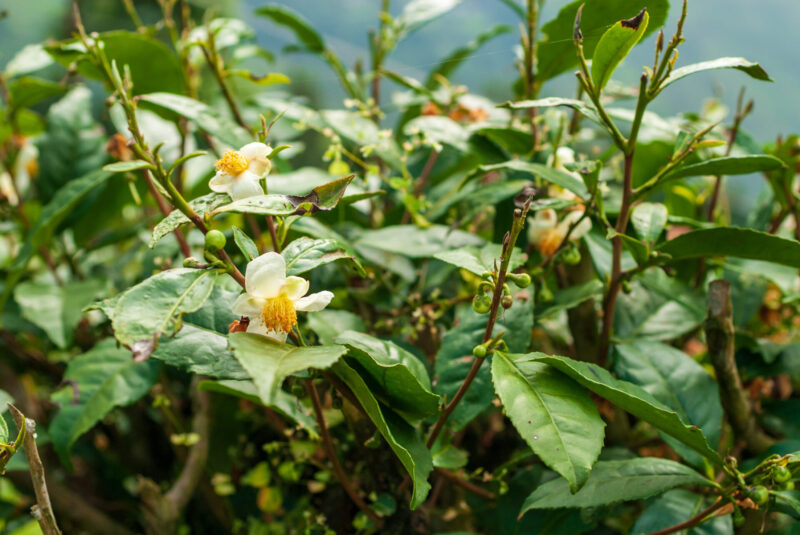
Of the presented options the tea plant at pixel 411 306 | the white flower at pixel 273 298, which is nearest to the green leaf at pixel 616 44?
the tea plant at pixel 411 306

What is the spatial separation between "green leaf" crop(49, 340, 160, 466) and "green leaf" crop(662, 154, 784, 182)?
0.48m

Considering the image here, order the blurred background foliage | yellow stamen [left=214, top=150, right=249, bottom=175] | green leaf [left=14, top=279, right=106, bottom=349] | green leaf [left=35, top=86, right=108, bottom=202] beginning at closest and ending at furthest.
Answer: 1. yellow stamen [left=214, top=150, right=249, bottom=175]
2. green leaf [left=14, top=279, right=106, bottom=349]
3. green leaf [left=35, top=86, right=108, bottom=202]
4. the blurred background foliage

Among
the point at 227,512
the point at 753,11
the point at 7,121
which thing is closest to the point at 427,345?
the point at 227,512

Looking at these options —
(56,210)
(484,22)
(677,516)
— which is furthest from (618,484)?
(484,22)

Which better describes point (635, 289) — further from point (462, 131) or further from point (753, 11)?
point (753, 11)

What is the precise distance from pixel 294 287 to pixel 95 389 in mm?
325

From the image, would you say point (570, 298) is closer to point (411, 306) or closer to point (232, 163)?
point (411, 306)

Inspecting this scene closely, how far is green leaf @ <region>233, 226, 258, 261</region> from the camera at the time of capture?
0.34 metres

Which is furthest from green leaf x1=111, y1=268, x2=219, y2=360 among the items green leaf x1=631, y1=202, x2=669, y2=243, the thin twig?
green leaf x1=631, y1=202, x2=669, y2=243

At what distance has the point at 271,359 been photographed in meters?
0.30

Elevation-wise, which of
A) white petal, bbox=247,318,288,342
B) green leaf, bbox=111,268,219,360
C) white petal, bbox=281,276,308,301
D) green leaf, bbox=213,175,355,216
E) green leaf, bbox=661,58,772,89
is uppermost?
green leaf, bbox=661,58,772,89

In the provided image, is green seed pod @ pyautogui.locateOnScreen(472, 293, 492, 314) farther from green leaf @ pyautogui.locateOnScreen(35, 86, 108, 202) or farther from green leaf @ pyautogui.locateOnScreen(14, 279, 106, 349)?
green leaf @ pyautogui.locateOnScreen(35, 86, 108, 202)

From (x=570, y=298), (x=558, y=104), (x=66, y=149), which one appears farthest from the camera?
(x=66, y=149)

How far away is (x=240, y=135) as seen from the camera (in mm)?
553
